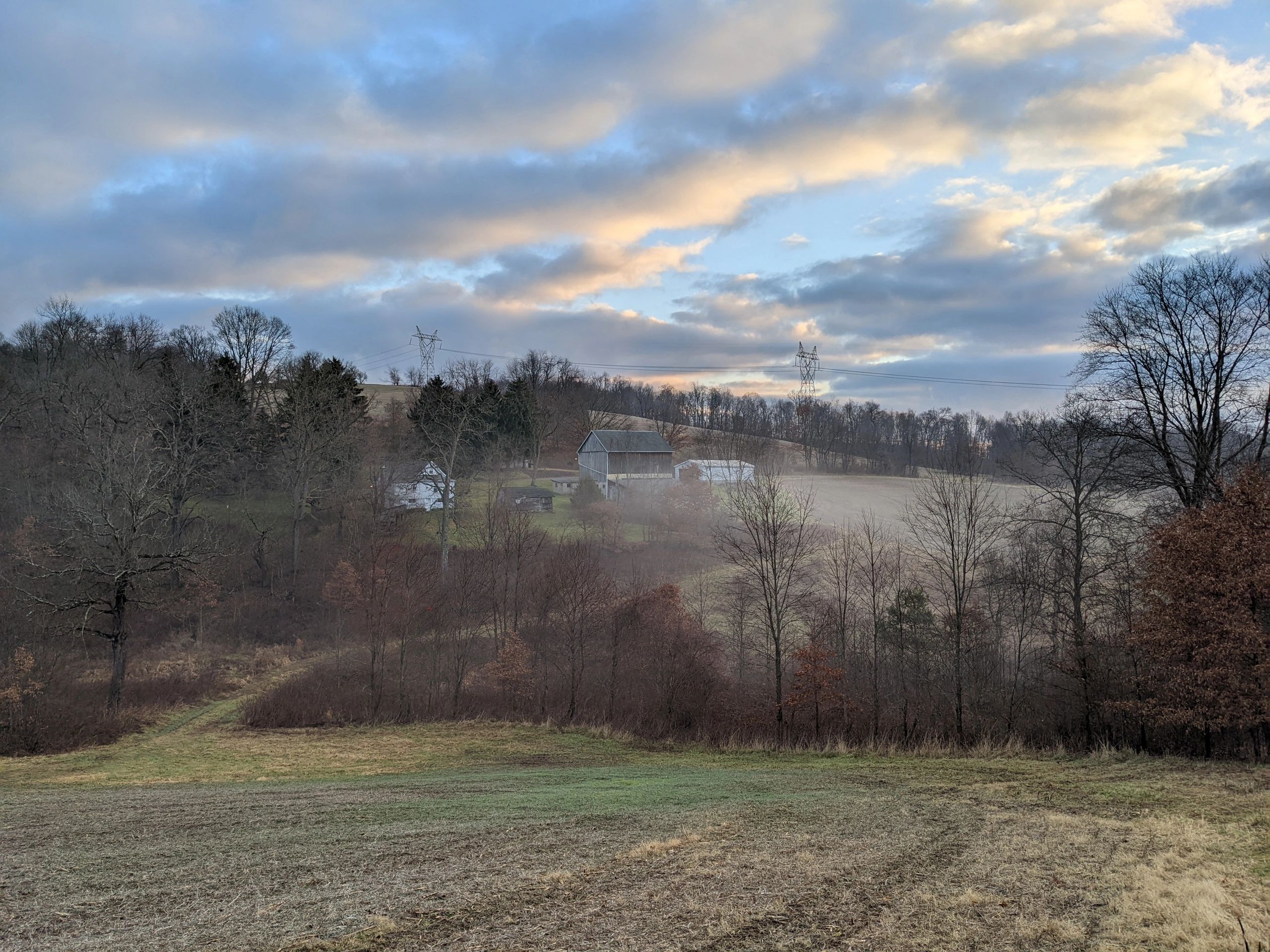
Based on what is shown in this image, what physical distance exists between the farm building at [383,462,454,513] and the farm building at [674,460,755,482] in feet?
75.0

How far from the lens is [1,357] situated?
6228cm

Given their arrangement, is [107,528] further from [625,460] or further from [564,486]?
[625,460]

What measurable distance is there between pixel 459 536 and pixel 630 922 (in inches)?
1846

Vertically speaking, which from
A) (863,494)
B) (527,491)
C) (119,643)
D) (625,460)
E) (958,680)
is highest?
(625,460)

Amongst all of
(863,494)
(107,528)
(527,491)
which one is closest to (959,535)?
(107,528)

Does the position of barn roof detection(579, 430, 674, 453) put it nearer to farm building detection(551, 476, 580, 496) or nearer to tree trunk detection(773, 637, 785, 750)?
farm building detection(551, 476, 580, 496)

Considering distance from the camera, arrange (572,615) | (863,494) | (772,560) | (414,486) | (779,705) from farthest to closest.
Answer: (863,494)
(414,486)
(572,615)
(772,560)
(779,705)

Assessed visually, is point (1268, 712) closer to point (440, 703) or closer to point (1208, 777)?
point (1208, 777)

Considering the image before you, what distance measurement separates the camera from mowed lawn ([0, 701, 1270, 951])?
Answer: 6.55 metres

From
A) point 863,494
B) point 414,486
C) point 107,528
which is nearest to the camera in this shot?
point 107,528

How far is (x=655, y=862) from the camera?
864cm

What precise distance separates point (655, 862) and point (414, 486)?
5060 centimetres

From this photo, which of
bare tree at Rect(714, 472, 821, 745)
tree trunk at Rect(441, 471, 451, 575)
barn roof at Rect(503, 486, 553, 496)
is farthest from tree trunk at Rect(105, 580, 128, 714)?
barn roof at Rect(503, 486, 553, 496)

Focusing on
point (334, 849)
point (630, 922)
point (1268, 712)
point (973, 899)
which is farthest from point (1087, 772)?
point (334, 849)
